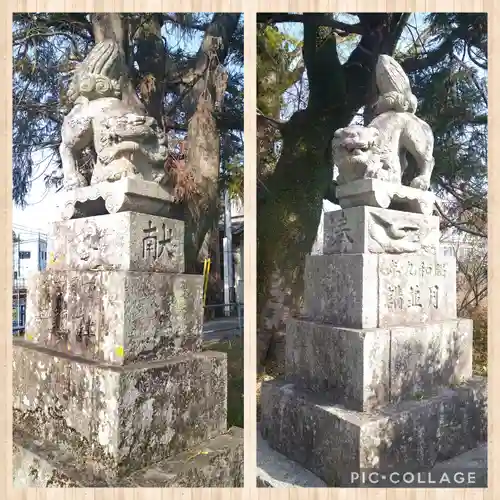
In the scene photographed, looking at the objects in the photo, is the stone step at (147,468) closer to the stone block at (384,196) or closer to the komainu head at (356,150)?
the stone block at (384,196)

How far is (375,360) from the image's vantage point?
206 centimetres

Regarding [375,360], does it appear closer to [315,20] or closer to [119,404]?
[119,404]

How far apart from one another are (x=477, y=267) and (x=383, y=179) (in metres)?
2.00

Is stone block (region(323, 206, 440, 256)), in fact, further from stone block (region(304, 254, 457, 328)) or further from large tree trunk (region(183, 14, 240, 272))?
large tree trunk (region(183, 14, 240, 272))

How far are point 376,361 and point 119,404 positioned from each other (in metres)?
1.28

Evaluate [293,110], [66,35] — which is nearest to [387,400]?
[293,110]

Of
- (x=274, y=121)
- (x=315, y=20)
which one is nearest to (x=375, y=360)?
(x=274, y=121)

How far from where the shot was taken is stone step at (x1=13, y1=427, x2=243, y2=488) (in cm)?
190

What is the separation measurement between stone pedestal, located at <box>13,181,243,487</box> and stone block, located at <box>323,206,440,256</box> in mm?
894

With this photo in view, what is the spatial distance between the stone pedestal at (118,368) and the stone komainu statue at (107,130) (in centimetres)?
13

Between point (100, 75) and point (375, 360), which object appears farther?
point (100, 75)

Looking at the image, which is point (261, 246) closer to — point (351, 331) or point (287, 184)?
point (287, 184)

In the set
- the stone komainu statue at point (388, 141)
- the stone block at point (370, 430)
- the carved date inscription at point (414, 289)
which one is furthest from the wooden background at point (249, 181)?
the stone komainu statue at point (388, 141)

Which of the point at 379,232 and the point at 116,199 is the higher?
the point at 116,199
